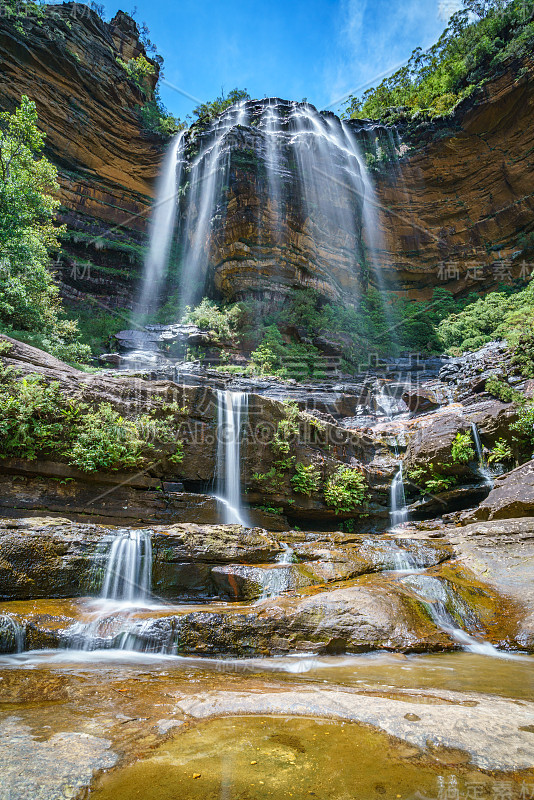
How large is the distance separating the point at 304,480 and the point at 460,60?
3448cm

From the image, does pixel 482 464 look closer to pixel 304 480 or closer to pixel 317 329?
pixel 304 480

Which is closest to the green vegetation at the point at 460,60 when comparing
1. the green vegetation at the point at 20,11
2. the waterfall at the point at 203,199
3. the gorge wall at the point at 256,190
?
the gorge wall at the point at 256,190

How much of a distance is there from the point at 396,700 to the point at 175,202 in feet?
104

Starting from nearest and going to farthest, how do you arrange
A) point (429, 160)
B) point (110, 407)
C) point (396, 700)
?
point (396, 700), point (110, 407), point (429, 160)

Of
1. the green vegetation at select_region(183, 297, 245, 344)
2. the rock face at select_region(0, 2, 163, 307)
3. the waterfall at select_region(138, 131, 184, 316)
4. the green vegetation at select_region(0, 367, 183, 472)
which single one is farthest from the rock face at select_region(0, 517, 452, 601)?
the waterfall at select_region(138, 131, 184, 316)

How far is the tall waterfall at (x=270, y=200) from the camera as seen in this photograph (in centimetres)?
2403

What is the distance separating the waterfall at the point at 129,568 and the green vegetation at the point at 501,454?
32.4ft

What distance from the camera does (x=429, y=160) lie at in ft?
92.0

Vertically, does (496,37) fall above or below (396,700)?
above

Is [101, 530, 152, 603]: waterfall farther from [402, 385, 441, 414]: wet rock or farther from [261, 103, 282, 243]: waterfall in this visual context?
[261, 103, 282, 243]: waterfall

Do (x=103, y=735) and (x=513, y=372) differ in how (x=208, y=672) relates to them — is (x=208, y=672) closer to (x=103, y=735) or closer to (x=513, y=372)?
(x=103, y=735)

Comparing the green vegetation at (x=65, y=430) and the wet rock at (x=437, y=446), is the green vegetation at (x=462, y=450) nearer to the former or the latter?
the wet rock at (x=437, y=446)

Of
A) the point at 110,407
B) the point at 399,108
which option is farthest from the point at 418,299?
the point at 110,407

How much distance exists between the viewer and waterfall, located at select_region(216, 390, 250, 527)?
33.8 ft
